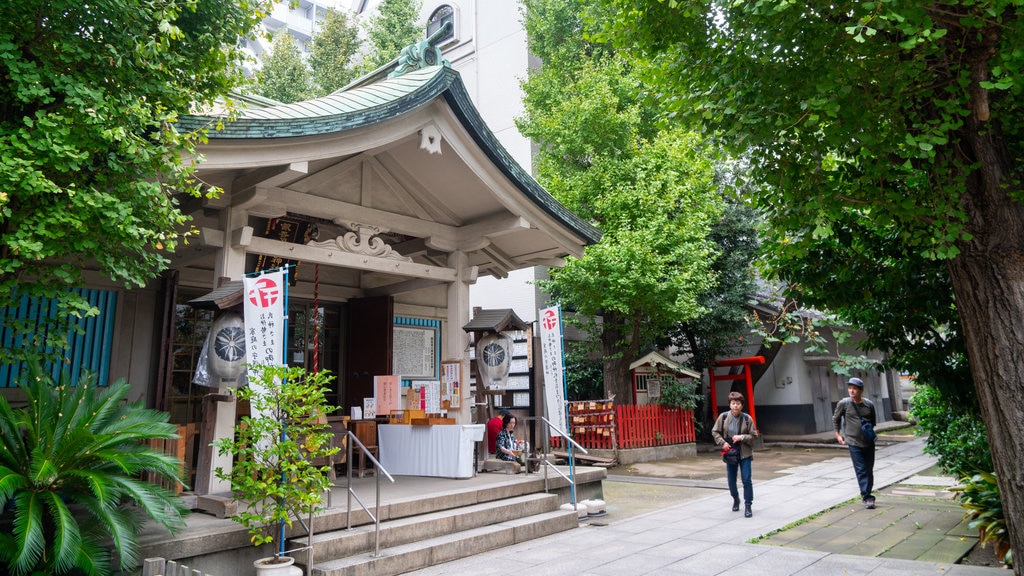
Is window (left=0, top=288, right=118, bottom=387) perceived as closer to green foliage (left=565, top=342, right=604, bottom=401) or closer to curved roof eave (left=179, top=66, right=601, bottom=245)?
curved roof eave (left=179, top=66, right=601, bottom=245)

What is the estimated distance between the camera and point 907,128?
5445mm

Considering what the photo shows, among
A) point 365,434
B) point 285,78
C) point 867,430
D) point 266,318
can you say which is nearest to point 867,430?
point 867,430

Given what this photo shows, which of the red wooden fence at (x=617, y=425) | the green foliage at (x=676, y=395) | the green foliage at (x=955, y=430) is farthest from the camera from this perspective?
the green foliage at (x=676, y=395)

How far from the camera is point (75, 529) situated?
468cm

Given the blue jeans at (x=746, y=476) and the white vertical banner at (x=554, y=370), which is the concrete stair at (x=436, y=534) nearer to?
the white vertical banner at (x=554, y=370)

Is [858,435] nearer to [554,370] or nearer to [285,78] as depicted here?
[554,370]

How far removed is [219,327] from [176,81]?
2.60 m

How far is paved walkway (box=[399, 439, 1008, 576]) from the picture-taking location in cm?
634

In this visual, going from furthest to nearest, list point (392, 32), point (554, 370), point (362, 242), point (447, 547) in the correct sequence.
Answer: point (392, 32)
point (554, 370)
point (362, 242)
point (447, 547)

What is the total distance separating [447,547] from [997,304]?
5.61m

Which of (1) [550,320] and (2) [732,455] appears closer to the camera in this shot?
(2) [732,455]

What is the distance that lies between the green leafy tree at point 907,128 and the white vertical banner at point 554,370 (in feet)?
14.7

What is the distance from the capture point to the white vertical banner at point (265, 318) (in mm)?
6461

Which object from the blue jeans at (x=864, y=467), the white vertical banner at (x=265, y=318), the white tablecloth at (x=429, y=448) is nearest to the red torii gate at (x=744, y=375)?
the blue jeans at (x=864, y=467)
